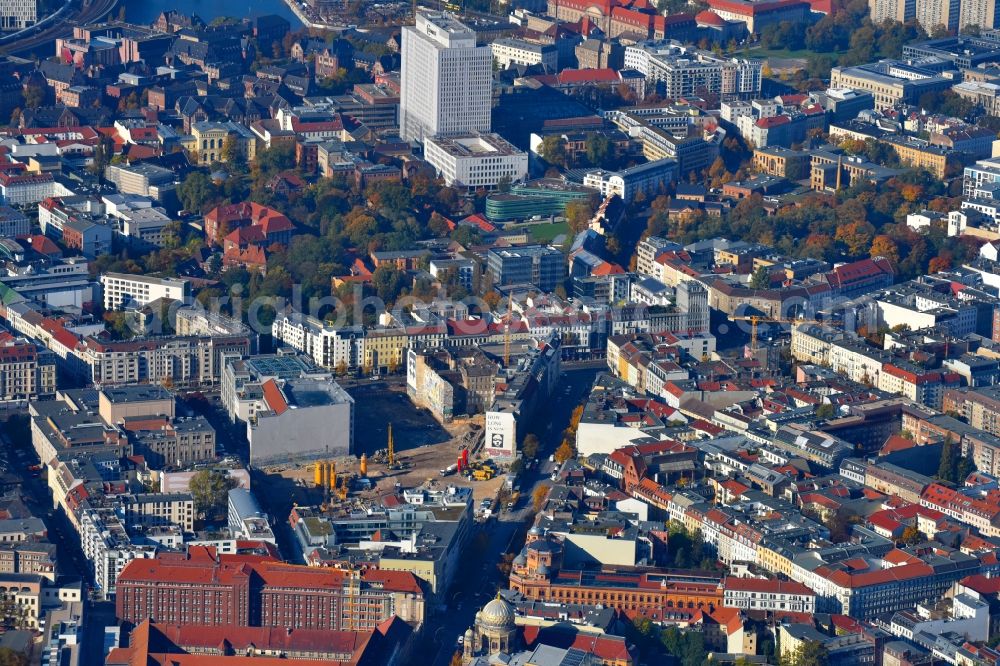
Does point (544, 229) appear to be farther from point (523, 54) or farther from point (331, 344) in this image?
point (523, 54)

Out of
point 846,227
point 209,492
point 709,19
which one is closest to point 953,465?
point 209,492

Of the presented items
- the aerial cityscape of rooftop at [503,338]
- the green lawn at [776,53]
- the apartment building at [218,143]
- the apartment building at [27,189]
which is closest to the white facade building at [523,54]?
the aerial cityscape of rooftop at [503,338]

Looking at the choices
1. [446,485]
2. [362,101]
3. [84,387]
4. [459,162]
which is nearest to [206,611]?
[446,485]

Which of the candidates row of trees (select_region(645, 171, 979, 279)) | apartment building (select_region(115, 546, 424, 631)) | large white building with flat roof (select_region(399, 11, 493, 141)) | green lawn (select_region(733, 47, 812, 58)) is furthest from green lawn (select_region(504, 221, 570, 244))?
apartment building (select_region(115, 546, 424, 631))

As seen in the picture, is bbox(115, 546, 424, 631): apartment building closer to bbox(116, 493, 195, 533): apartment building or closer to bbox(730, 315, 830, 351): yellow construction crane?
bbox(116, 493, 195, 533): apartment building

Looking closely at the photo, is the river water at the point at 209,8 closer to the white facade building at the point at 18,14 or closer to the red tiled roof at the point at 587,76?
the white facade building at the point at 18,14

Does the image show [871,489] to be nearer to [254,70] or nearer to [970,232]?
[970,232]
